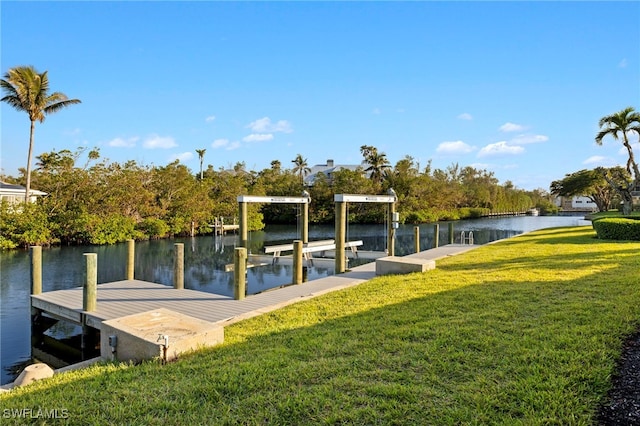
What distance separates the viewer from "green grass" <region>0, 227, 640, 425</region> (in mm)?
3004

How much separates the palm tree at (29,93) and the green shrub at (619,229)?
25.5 meters

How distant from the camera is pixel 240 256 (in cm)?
762

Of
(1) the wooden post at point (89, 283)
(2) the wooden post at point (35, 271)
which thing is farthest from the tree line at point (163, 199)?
(1) the wooden post at point (89, 283)

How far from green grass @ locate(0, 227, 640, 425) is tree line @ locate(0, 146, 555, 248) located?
18989 millimetres

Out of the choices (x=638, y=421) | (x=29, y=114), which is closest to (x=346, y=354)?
(x=638, y=421)

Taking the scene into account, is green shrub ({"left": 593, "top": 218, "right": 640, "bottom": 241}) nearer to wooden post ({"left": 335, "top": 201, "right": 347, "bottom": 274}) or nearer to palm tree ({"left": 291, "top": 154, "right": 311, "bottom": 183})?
wooden post ({"left": 335, "top": 201, "right": 347, "bottom": 274})

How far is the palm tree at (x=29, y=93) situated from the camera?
21.0 meters


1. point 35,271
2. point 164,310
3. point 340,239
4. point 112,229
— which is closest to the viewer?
point 164,310

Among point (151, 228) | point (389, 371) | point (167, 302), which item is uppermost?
point (151, 228)

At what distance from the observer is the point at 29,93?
21.2 m

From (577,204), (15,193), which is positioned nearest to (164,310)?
(15,193)

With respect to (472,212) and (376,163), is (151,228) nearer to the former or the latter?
(376,163)

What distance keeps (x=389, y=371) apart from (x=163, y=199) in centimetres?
2658

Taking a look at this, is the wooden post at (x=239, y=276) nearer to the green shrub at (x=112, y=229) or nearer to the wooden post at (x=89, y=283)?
the wooden post at (x=89, y=283)
